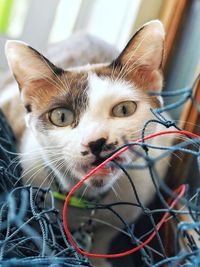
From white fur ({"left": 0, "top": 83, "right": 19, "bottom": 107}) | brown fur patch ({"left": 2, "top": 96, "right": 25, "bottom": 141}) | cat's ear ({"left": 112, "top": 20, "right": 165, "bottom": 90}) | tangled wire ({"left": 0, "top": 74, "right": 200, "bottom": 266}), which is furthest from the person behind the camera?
white fur ({"left": 0, "top": 83, "right": 19, "bottom": 107})

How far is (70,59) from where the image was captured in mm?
1424

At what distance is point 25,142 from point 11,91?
0.36m

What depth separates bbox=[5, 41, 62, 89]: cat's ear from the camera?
853 mm

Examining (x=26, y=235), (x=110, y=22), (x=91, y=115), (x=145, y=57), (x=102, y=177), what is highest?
(x=110, y=22)

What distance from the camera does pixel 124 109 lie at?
843mm

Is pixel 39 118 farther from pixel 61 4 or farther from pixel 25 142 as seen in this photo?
pixel 61 4

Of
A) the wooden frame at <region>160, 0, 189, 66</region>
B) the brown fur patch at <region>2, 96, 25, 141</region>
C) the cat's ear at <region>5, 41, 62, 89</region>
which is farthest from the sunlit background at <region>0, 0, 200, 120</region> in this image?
the cat's ear at <region>5, 41, 62, 89</region>

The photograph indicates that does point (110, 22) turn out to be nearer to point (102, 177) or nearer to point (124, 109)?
point (124, 109)

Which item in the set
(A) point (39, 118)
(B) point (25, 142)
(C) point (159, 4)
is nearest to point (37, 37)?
(C) point (159, 4)

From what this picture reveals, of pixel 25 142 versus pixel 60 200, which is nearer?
pixel 60 200

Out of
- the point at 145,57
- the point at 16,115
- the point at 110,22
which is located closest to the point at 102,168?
the point at 145,57

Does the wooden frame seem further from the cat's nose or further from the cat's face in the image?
the cat's nose

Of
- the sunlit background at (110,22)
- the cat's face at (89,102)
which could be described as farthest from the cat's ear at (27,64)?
the sunlit background at (110,22)

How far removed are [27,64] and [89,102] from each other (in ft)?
0.55
